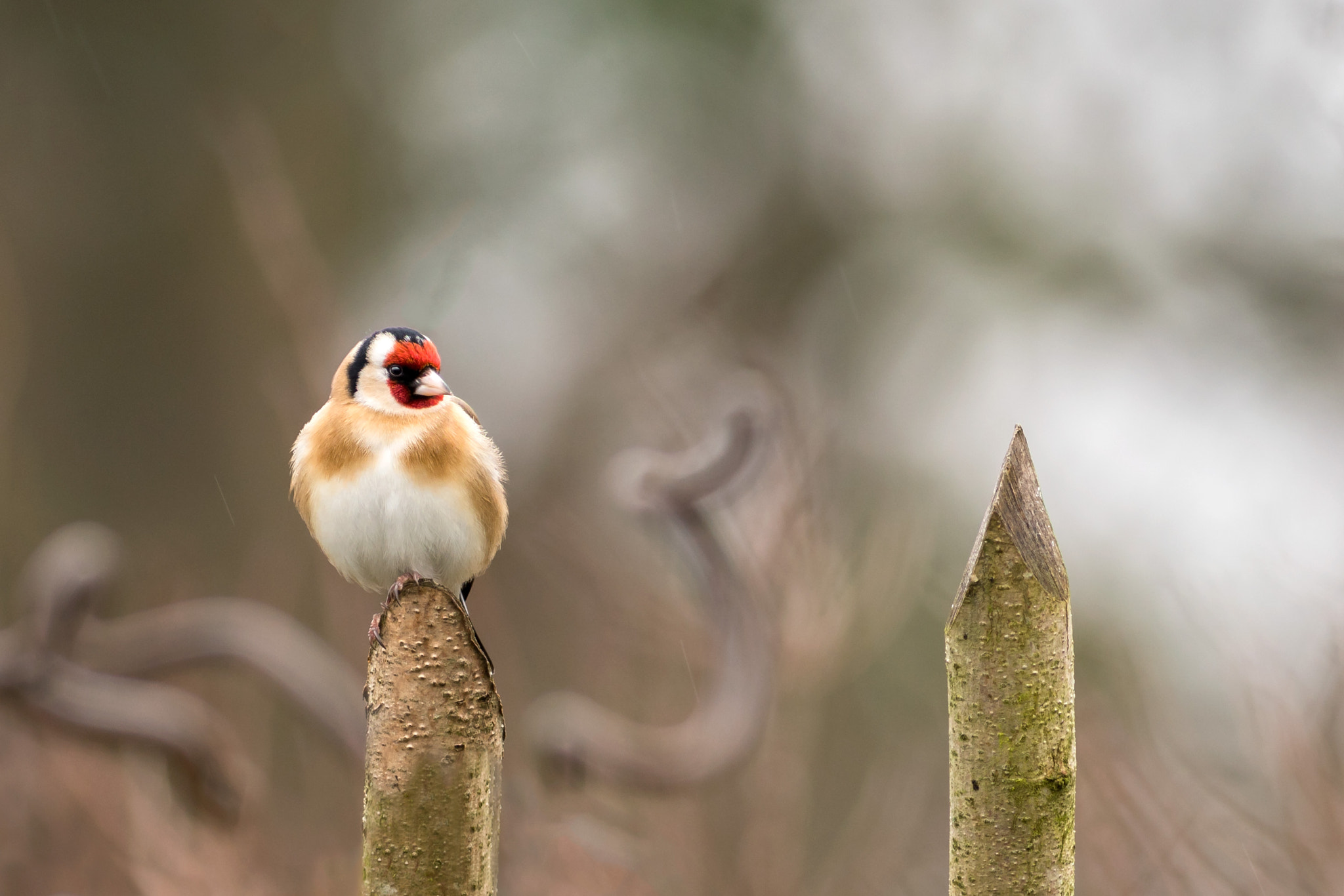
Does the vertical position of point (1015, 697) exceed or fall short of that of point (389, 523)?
it falls short

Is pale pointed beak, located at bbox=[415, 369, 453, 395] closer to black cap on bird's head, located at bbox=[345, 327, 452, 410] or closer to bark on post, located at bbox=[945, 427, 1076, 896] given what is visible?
black cap on bird's head, located at bbox=[345, 327, 452, 410]

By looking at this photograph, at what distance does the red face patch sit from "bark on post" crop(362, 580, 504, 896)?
61 centimetres

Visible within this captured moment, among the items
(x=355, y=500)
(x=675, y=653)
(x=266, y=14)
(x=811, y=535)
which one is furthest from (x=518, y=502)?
(x=266, y=14)

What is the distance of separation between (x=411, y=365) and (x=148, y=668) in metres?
0.81

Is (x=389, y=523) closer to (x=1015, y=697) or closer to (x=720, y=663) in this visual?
(x=720, y=663)

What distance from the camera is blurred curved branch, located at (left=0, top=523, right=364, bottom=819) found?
1654 millimetres

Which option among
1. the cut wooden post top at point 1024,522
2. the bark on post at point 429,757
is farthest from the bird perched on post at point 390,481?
the cut wooden post top at point 1024,522

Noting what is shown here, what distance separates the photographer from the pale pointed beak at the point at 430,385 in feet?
4.59

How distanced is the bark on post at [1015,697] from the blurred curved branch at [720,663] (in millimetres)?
648

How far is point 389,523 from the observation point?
1.53 meters

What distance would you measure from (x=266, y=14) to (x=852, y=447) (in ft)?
10.5

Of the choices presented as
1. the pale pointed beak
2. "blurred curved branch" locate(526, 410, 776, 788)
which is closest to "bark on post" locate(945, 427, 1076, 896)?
"blurred curved branch" locate(526, 410, 776, 788)

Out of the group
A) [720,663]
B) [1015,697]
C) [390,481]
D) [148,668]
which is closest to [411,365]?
[390,481]

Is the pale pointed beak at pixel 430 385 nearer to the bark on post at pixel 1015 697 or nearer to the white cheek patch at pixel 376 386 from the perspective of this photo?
the white cheek patch at pixel 376 386
